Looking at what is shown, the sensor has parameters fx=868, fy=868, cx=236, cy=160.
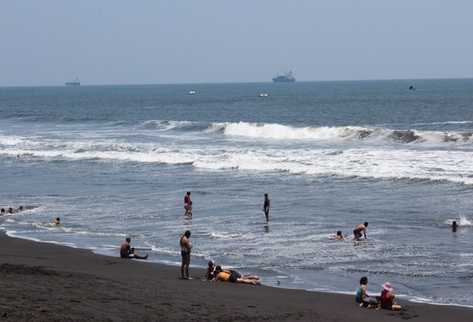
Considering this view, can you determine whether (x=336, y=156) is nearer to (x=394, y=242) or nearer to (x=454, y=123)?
(x=394, y=242)

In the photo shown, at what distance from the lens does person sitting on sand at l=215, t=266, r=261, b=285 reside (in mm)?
17562

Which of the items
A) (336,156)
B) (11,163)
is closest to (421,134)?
(336,156)

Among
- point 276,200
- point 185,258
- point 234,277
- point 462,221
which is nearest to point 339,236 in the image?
point 462,221

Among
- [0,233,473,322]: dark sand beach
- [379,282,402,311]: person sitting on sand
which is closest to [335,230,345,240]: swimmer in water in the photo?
[0,233,473,322]: dark sand beach

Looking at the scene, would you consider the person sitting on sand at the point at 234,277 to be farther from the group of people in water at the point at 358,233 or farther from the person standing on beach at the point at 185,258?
the group of people in water at the point at 358,233

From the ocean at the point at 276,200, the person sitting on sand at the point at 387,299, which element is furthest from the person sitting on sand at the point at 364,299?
the ocean at the point at 276,200

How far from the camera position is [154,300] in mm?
14430

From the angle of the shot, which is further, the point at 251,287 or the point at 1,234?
the point at 1,234

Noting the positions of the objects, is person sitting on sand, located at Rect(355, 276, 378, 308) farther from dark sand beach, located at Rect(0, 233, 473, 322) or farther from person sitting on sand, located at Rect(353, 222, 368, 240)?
person sitting on sand, located at Rect(353, 222, 368, 240)

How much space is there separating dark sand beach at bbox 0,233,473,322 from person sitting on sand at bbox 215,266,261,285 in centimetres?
32

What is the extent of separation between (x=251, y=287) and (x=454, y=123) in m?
59.6

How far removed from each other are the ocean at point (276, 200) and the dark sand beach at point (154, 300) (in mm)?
1383

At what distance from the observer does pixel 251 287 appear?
17125 mm

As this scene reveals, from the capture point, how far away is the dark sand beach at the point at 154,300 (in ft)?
42.4
